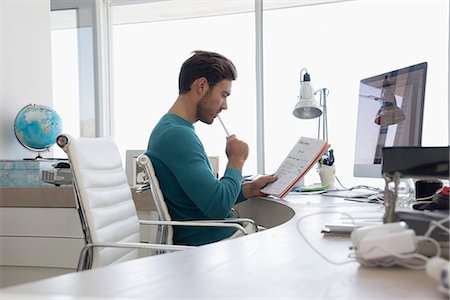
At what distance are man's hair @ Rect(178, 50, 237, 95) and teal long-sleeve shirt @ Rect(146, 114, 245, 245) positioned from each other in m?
0.18

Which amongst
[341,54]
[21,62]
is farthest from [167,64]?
[341,54]

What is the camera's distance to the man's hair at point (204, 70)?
5.78 ft

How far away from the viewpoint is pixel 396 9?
9.66 feet

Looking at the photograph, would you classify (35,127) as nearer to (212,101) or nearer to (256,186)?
(212,101)

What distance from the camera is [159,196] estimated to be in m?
1.58

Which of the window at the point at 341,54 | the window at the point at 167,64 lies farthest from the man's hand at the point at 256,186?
the window at the point at 167,64

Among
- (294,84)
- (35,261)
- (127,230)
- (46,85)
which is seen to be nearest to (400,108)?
(127,230)

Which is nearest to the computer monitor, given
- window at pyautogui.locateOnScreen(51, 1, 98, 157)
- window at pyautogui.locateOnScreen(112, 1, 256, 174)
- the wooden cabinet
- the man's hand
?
the man's hand

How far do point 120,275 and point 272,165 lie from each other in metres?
2.64

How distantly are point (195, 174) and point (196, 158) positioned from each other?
0.20 feet

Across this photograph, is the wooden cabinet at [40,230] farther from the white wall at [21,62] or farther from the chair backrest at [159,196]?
the chair backrest at [159,196]

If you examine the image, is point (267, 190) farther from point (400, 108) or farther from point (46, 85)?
point (46, 85)

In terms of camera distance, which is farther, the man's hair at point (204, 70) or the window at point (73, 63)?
the window at point (73, 63)

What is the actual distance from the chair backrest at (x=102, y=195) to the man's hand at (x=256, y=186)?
468mm
